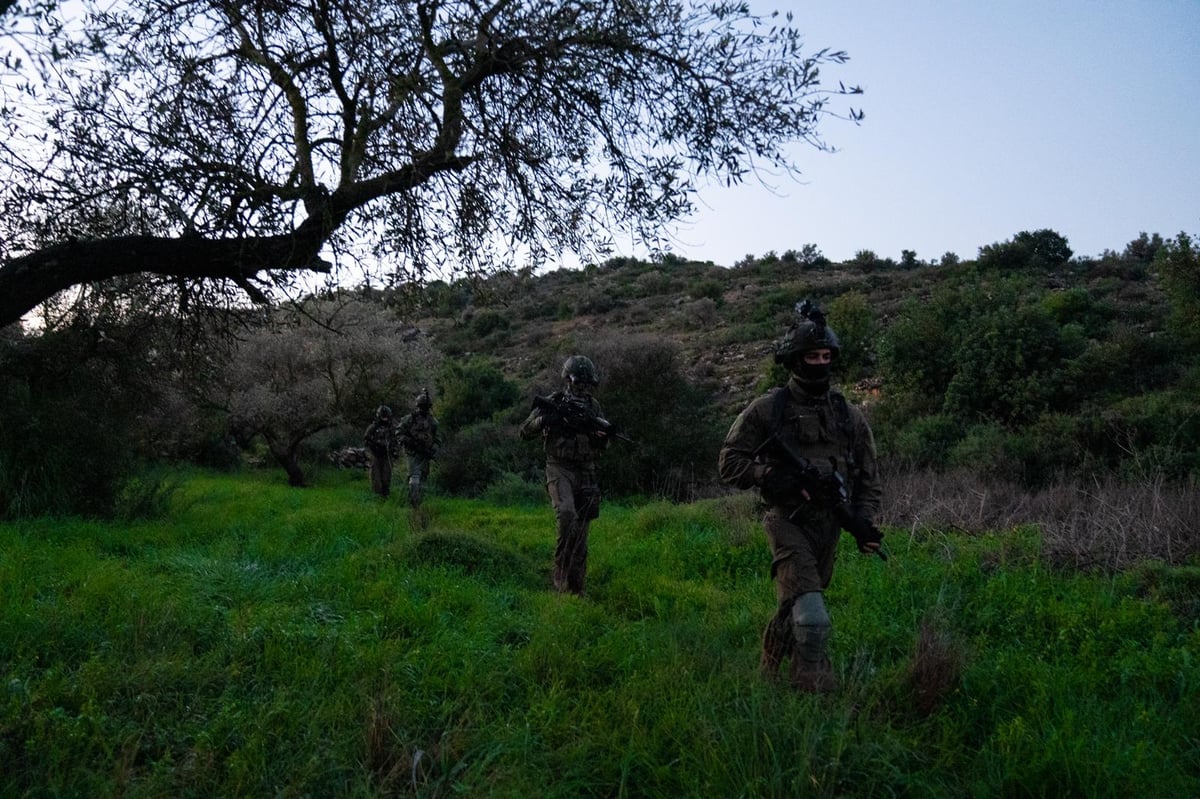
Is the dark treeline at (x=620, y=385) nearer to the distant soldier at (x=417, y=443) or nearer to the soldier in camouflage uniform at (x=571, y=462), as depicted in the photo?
the soldier in camouflage uniform at (x=571, y=462)

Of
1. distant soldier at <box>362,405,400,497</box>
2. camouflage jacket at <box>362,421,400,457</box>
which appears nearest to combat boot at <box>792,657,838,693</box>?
distant soldier at <box>362,405,400,497</box>

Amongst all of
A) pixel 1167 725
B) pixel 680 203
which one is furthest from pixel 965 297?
pixel 1167 725

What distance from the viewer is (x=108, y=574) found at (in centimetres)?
561

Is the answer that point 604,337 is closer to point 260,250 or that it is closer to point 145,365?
point 145,365

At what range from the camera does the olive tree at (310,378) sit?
18.0m

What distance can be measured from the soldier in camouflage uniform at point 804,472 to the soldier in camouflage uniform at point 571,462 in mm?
2582

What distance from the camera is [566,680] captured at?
4.05 meters

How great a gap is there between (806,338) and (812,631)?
153 cm

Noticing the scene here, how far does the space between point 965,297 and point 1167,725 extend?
15.0 metres

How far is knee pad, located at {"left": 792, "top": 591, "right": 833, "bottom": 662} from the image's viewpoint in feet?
12.4

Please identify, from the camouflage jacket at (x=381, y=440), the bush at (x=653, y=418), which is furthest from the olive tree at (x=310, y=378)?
the bush at (x=653, y=418)

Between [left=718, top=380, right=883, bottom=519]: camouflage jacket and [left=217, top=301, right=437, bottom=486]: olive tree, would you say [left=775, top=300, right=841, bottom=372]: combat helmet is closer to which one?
[left=718, top=380, right=883, bottom=519]: camouflage jacket

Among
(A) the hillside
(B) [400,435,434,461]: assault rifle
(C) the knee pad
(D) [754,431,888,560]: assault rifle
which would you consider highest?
(A) the hillside

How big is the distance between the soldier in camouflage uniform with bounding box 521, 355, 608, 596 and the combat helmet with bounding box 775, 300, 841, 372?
9.50 feet
